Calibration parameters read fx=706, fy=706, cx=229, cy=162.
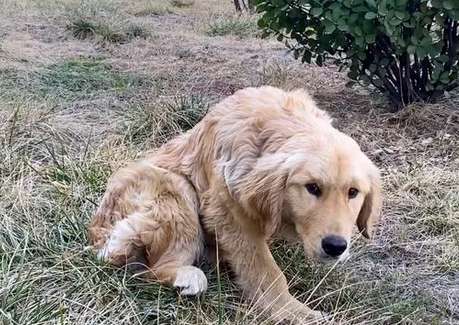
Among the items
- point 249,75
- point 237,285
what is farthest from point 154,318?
point 249,75

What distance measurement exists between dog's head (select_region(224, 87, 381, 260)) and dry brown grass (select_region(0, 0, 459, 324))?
441 millimetres

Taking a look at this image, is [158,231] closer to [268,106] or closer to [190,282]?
[190,282]

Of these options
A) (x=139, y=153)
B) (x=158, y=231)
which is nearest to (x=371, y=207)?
(x=158, y=231)

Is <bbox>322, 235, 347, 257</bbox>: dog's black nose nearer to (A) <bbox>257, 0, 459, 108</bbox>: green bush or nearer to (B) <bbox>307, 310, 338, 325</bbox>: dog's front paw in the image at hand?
(B) <bbox>307, 310, 338, 325</bbox>: dog's front paw

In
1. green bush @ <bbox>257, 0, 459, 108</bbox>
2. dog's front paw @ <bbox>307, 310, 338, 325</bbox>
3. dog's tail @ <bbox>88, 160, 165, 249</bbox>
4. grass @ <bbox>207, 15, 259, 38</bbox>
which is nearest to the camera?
dog's front paw @ <bbox>307, 310, 338, 325</bbox>

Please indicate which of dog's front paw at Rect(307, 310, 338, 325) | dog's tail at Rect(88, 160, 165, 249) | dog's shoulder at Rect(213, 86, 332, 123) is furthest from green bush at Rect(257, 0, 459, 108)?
dog's front paw at Rect(307, 310, 338, 325)

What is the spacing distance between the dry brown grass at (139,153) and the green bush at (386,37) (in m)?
0.26

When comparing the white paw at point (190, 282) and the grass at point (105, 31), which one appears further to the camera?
the grass at point (105, 31)

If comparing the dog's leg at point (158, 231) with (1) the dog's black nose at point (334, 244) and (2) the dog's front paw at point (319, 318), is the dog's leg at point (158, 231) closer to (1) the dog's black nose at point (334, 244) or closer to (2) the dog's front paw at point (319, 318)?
(2) the dog's front paw at point (319, 318)

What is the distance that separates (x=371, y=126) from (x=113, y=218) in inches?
121

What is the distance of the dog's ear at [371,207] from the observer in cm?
338

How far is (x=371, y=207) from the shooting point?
345 centimetres

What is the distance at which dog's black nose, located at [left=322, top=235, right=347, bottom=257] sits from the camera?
9.97 ft

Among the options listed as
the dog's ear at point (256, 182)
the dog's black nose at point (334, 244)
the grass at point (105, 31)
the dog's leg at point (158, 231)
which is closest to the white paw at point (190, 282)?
the dog's leg at point (158, 231)
